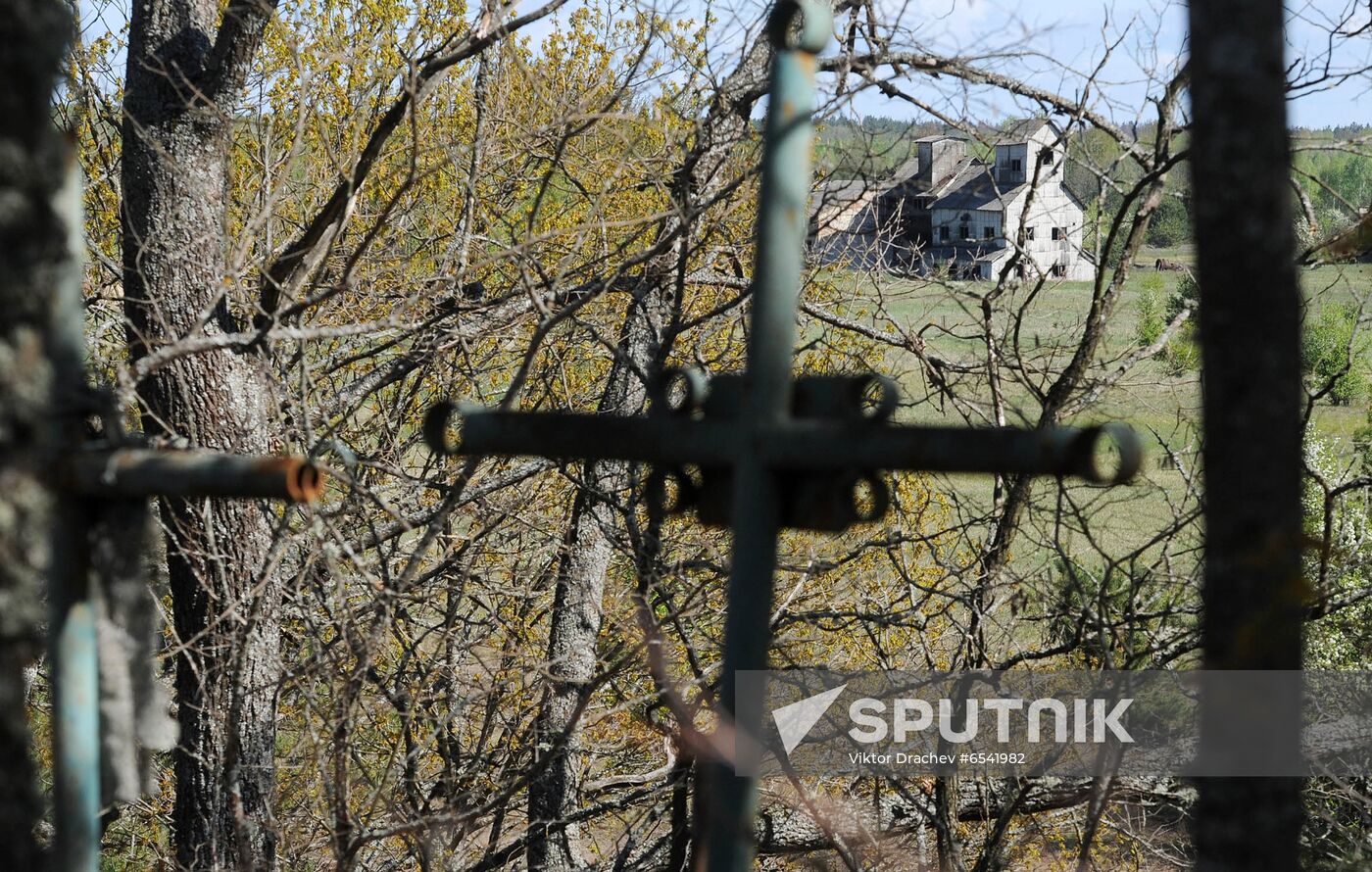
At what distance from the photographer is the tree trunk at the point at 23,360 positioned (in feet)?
3.84

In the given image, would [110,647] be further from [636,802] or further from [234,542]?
[636,802]

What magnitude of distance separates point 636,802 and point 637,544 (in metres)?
2.68

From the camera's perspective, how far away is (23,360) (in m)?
1.19

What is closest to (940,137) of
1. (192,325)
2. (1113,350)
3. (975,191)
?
(975,191)

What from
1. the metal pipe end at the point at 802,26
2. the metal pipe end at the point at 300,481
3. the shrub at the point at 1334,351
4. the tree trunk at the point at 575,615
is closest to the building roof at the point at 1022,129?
the shrub at the point at 1334,351

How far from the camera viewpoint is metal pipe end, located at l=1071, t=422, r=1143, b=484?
46.0 inches

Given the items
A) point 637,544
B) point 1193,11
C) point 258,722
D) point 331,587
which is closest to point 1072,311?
point 637,544

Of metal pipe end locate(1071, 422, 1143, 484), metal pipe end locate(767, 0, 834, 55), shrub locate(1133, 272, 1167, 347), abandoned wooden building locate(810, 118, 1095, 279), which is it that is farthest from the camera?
shrub locate(1133, 272, 1167, 347)

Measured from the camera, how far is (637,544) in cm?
574

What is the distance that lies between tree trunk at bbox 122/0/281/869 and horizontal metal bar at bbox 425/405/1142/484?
4776 millimetres

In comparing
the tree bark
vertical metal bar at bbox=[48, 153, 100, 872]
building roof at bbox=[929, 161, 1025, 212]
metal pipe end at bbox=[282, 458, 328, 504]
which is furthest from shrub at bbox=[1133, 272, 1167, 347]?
vertical metal bar at bbox=[48, 153, 100, 872]

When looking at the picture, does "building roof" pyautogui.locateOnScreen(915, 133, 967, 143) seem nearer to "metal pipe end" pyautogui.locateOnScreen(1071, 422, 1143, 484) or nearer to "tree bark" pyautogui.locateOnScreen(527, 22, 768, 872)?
"tree bark" pyautogui.locateOnScreen(527, 22, 768, 872)

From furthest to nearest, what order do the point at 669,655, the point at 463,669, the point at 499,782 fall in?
the point at 463,669
the point at 669,655
the point at 499,782

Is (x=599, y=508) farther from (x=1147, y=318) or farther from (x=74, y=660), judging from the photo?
(x=74, y=660)
